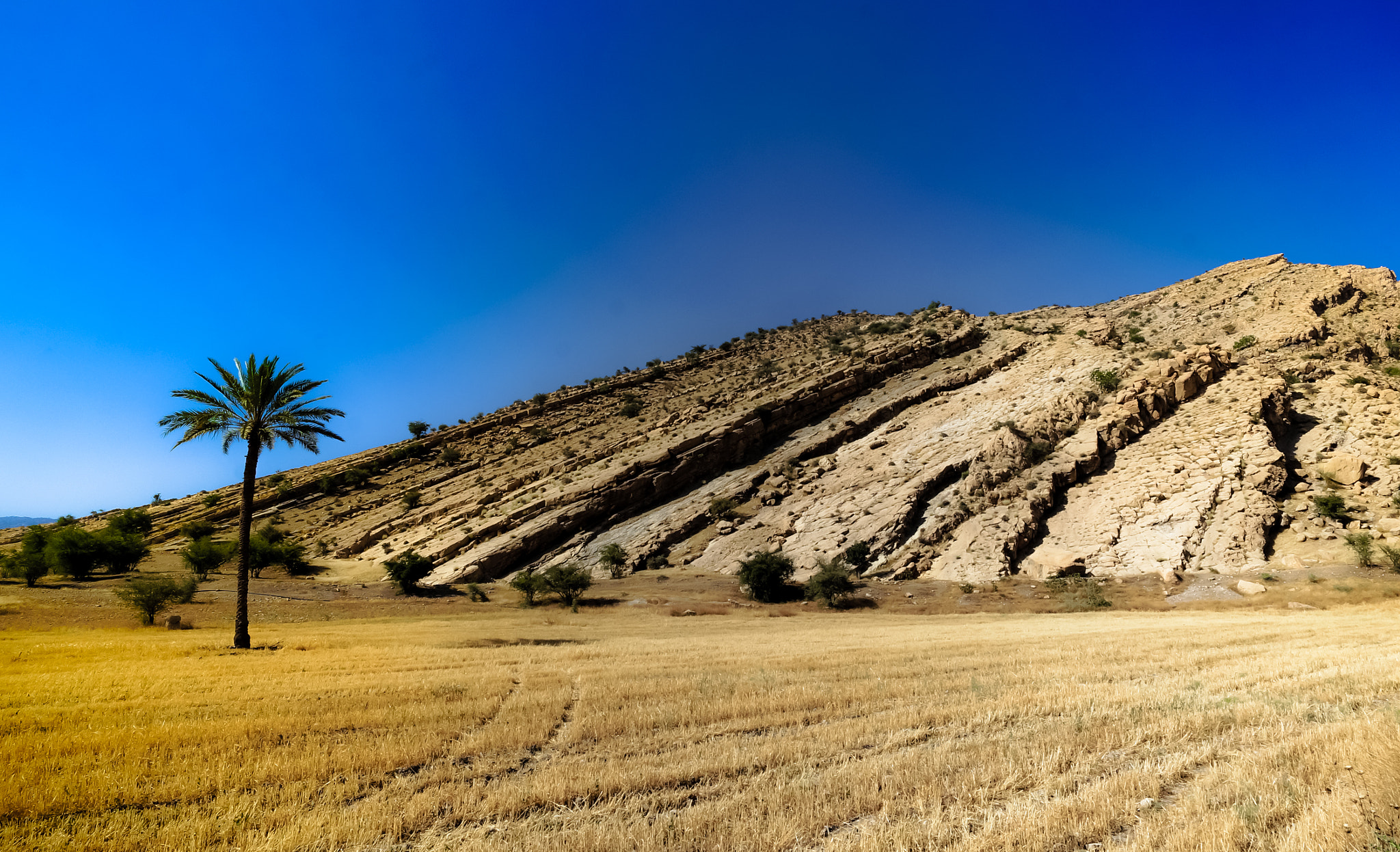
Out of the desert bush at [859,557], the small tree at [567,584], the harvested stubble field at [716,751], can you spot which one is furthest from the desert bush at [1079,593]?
the small tree at [567,584]

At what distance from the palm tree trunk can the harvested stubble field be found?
3979 mm

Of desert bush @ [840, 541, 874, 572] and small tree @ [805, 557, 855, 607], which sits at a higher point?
desert bush @ [840, 541, 874, 572]

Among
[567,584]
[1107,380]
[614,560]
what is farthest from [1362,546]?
[614,560]

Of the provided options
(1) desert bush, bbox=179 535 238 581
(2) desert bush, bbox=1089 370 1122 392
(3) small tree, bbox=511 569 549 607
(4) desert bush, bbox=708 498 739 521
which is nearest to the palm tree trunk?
(3) small tree, bbox=511 569 549 607

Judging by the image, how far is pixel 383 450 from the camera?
7712 cm

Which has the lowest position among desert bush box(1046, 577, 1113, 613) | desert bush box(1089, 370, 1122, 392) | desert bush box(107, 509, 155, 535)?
desert bush box(1046, 577, 1113, 613)

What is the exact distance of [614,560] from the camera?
1848 inches

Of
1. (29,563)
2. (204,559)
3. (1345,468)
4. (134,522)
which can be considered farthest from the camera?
(134,522)

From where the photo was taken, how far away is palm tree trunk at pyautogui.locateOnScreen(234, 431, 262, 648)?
18.1 meters

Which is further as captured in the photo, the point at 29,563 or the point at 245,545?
the point at 29,563

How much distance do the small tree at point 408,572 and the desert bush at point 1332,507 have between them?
54.0 m

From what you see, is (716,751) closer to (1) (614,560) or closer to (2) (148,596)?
(2) (148,596)

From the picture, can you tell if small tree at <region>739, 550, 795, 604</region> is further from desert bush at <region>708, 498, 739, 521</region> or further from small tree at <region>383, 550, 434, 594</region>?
small tree at <region>383, 550, 434, 594</region>

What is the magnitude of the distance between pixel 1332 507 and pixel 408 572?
54606mm
